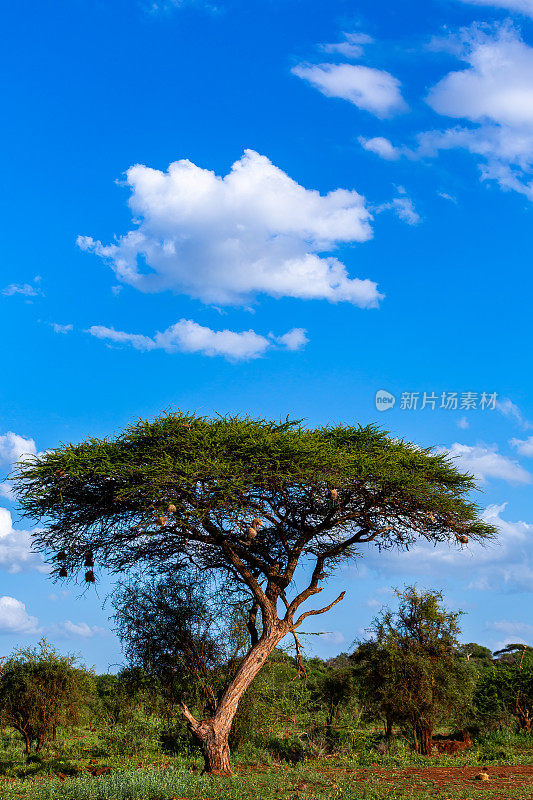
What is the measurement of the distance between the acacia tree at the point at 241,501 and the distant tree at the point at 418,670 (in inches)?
161

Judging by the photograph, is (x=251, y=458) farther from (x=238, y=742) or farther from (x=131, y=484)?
Answer: (x=238, y=742)

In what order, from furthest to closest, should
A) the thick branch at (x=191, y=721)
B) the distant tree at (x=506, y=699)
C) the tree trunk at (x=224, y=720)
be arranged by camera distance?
1. the distant tree at (x=506, y=699)
2. the thick branch at (x=191, y=721)
3. the tree trunk at (x=224, y=720)

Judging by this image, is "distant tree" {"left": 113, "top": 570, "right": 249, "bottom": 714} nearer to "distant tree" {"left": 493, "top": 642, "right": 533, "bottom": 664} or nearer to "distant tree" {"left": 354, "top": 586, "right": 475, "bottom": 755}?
"distant tree" {"left": 354, "top": 586, "right": 475, "bottom": 755}

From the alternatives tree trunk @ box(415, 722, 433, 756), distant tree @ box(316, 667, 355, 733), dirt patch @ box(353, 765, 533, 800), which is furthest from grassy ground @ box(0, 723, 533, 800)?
distant tree @ box(316, 667, 355, 733)

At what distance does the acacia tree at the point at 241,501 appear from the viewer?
55.9 feet

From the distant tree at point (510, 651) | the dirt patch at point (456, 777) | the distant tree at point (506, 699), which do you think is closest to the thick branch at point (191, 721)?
the dirt patch at point (456, 777)

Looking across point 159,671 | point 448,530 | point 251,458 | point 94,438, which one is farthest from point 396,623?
point 94,438

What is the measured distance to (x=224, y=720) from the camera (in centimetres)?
1736

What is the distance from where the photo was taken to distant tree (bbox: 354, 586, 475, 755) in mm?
22109

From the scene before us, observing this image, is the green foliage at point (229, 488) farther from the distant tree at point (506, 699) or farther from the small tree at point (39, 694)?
the distant tree at point (506, 699)

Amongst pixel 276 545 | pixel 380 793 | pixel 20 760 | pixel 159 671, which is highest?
pixel 276 545

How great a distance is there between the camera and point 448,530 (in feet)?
67.4

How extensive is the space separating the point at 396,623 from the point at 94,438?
12851 millimetres

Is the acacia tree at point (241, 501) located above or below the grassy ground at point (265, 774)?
above
